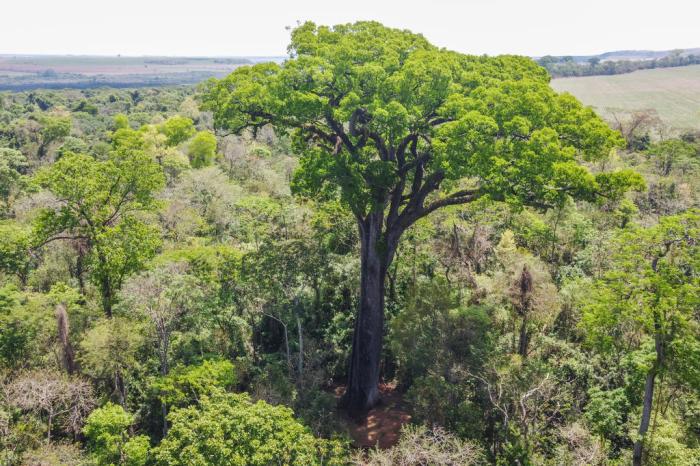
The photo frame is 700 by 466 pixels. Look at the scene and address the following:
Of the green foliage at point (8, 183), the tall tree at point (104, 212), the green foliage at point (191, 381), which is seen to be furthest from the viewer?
the green foliage at point (8, 183)

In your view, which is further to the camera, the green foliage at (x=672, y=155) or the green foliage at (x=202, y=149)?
the green foliage at (x=202, y=149)

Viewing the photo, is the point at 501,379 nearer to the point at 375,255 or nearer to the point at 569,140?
the point at 375,255

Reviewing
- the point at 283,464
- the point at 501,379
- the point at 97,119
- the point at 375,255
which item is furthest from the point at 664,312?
the point at 97,119

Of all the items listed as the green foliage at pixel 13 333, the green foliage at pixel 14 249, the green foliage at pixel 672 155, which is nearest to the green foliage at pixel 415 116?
the green foliage at pixel 14 249

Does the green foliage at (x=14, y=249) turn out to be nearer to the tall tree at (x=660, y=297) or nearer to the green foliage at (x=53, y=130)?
the tall tree at (x=660, y=297)

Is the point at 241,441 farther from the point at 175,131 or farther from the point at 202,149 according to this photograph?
the point at 175,131

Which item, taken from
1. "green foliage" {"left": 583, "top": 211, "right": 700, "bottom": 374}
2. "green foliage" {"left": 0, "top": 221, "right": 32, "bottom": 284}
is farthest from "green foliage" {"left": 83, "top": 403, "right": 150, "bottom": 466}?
"green foliage" {"left": 583, "top": 211, "right": 700, "bottom": 374}

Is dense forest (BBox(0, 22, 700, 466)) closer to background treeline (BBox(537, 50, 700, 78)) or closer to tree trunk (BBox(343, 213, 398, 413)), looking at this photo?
tree trunk (BBox(343, 213, 398, 413))
